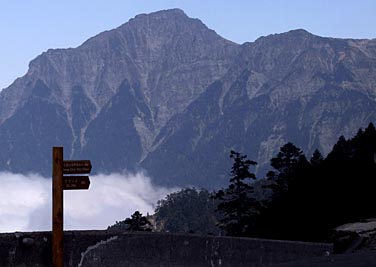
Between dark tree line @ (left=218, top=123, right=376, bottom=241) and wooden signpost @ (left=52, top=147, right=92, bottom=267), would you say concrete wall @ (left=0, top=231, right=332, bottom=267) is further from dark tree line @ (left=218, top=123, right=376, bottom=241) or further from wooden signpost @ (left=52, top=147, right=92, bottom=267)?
dark tree line @ (left=218, top=123, right=376, bottom=241)

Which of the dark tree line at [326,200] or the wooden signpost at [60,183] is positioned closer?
the wooden signpost at [60,183]

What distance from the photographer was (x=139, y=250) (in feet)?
43.9

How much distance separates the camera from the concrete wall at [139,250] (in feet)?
41.6

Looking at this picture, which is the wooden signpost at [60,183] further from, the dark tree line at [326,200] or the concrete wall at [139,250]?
the dark tree line at [326,200]

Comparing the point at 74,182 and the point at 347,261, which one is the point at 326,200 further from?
the point at 74,182

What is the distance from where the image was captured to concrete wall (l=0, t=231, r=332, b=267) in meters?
12.7

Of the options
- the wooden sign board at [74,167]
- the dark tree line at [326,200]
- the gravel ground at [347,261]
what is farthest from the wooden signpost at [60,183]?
the dark tree line at [326,200]

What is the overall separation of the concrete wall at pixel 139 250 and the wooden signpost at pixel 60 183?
0.31 metres

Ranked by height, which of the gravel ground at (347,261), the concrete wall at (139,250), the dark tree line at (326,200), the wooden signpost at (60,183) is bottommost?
the gravel ground at (347,261)

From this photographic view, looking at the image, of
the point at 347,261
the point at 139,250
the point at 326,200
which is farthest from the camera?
the point at 326,200

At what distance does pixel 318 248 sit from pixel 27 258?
5.82 m

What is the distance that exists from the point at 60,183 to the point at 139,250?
1.79m

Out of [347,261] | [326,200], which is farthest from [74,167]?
[326,200]

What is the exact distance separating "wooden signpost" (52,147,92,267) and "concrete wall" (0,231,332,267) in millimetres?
313
